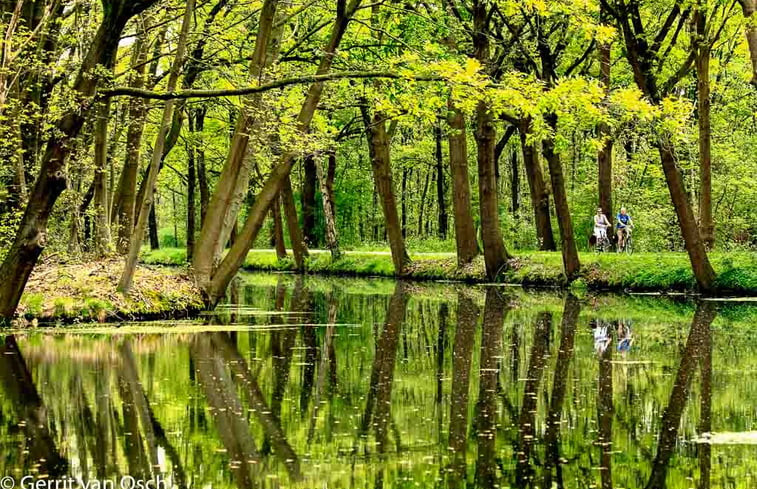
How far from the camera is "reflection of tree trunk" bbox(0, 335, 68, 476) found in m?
6.98

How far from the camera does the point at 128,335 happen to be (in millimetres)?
15586

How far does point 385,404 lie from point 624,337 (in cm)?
735

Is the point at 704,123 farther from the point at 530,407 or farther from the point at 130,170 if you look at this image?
the point at 530,407

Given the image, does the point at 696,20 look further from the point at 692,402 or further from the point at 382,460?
the point at 382,460

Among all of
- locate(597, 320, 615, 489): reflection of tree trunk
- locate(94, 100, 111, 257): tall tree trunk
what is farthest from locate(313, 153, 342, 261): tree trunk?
locate(597, 320, 615, 489): reflection of tree trunk

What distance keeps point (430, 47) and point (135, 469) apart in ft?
35.0

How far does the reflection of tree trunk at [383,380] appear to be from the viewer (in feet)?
27.9

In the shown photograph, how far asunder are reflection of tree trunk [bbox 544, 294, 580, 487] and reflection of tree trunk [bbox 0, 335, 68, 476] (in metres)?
3.27

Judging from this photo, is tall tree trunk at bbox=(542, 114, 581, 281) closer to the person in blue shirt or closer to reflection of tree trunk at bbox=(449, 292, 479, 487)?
the person in blue shirt

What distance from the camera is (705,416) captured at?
29.8 ft

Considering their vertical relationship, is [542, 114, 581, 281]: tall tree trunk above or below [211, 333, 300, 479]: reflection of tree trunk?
above

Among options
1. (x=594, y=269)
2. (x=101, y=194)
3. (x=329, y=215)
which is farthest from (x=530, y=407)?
(x=329, y=215)

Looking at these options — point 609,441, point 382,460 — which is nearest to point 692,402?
point 609,441

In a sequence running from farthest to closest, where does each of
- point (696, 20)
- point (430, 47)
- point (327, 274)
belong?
1. point (327, 274)
2. point (696, 20)
3. point (430, 47)
